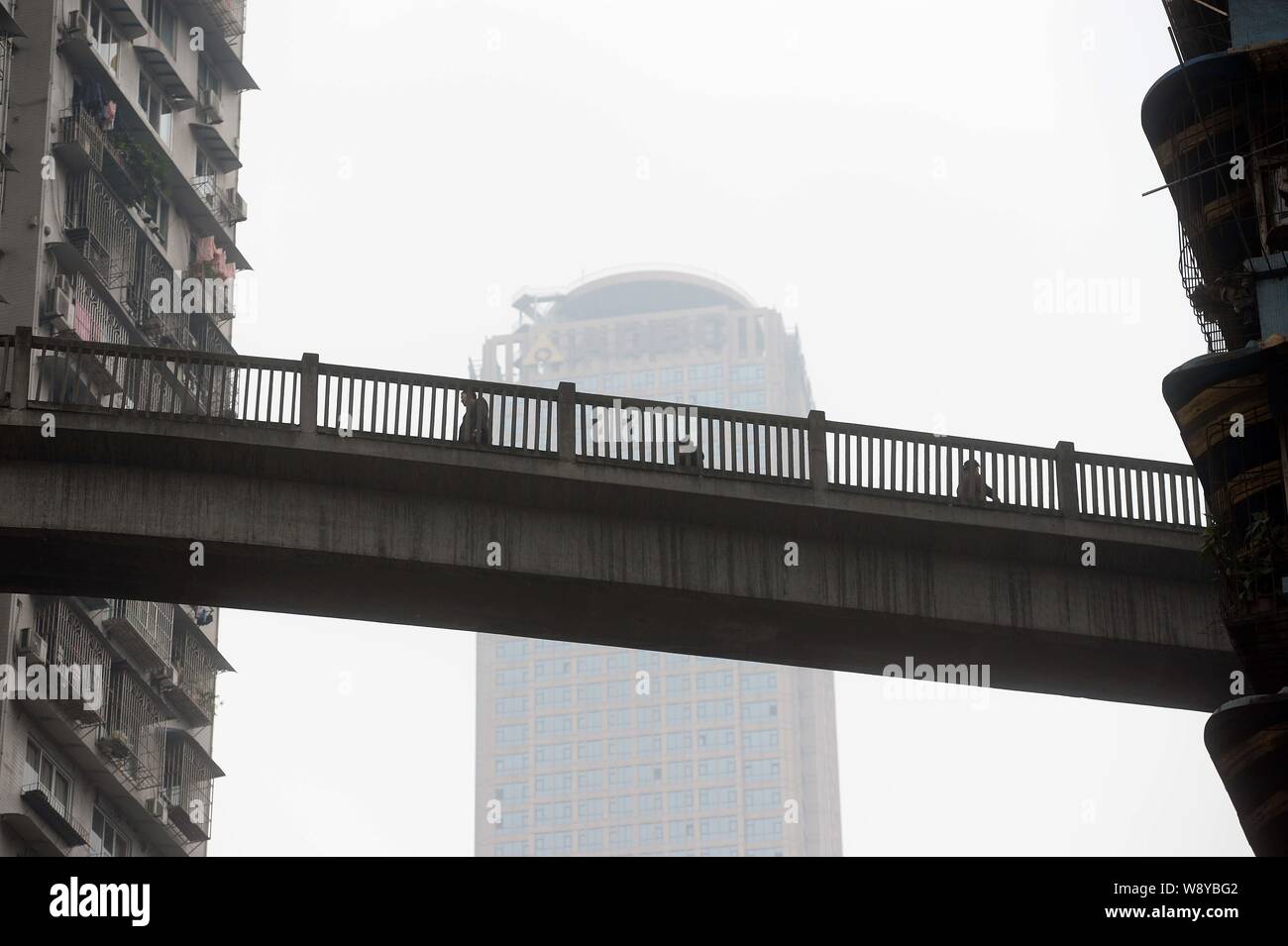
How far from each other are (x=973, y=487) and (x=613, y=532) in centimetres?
596

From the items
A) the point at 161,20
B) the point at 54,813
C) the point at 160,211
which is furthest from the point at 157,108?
the point at 54,813

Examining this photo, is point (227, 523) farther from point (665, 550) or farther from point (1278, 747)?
point (1278, 747)

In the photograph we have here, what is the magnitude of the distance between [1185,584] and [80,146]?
31330 millimetres

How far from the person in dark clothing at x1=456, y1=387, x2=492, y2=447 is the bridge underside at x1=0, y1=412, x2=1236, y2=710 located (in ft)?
2.03

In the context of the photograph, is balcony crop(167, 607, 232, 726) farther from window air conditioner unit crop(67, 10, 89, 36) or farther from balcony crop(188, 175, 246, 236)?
window air conditioner unit crop(67, 10, 89, 36)

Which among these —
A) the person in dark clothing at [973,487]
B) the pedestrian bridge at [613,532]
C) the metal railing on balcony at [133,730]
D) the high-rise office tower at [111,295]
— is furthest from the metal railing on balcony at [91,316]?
the person in dark clothing at [973,487]

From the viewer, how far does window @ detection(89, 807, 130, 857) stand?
52.7m

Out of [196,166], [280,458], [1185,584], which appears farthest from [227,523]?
[196,166]

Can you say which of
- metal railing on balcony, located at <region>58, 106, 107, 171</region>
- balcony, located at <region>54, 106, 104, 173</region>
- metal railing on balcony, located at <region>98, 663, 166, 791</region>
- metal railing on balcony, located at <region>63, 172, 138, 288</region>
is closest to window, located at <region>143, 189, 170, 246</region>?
metal railing on balcony, located at <region>63, 172, 138, 288</region>

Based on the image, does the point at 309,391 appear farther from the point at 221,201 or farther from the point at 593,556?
the point at 221,201

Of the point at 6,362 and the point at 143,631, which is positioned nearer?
the point at 6,362

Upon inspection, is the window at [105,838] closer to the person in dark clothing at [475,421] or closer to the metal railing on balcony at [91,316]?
the metal railing on balcony at [91,316]

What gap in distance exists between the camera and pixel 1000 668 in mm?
34812

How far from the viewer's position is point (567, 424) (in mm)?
34406
